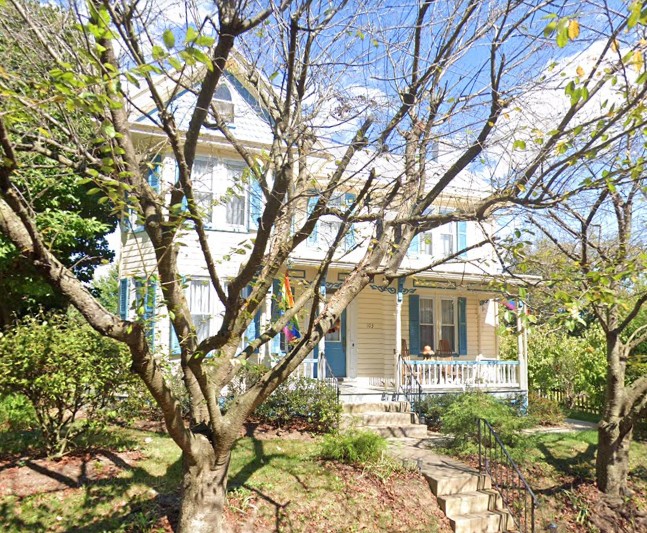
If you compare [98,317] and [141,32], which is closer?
[98,317]

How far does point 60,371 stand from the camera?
294 inches

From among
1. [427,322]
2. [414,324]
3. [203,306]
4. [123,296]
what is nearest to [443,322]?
[427,322]

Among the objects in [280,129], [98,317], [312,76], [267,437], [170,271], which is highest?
[312,76]

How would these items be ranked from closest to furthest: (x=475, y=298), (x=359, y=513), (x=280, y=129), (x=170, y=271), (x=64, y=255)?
(x=170, y=271), (x=280, y=129), (x=359, y=513), (x=64, y=255), (x=475, y=298)

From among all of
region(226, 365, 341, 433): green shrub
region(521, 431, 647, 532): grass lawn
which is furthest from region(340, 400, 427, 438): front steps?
region(521, 431, 647, 532): grass lawn

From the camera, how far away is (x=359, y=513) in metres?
7.52

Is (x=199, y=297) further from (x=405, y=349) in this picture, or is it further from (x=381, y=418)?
(x=405, y=349)

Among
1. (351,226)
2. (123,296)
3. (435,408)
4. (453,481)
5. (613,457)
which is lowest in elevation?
(453,481)

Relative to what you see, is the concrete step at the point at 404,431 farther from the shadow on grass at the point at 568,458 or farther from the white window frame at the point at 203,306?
the white window frame at the point at 203,306

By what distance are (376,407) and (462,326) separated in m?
6.85

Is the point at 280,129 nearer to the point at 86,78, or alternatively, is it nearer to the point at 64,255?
the point at 86,78

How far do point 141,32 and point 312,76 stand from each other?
2017mm

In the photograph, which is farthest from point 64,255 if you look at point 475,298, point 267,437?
point 475,298

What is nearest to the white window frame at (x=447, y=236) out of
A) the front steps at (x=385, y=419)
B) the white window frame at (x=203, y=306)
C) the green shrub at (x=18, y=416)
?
the front steps at (x=385, y=419)
